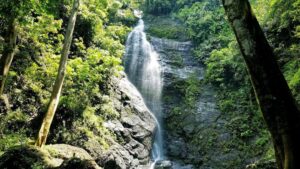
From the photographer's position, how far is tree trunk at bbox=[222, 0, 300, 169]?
3.33m

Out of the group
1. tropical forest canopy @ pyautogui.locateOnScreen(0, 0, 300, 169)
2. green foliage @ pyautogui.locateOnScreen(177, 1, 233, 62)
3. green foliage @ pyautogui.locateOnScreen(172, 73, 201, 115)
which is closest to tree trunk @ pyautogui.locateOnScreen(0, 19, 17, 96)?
tropical forest canopy @ pyautogui.locateOnScreen(0, 0, 300, 169)

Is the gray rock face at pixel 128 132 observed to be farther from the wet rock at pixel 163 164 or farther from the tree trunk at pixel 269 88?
the tree trunk at pixel 269 88

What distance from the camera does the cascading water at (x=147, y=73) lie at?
16625mm

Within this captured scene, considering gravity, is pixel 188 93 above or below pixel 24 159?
above

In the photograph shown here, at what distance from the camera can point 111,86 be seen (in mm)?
13625

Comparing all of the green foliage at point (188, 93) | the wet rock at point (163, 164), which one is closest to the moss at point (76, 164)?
the wet rock at point (163, 164)

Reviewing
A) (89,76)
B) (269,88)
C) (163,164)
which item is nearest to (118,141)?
(89,76)

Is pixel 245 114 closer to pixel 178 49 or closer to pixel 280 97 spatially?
pixel 178 49

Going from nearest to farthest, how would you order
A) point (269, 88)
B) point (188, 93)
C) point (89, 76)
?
1. point (269, 88)
2. point (89, 76)
3. point (188, 93)

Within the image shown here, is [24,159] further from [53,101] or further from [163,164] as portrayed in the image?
[163,164]

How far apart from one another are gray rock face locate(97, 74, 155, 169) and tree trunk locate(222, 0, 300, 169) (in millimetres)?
7607

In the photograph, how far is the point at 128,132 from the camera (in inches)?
506

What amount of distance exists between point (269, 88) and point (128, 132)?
391 inches

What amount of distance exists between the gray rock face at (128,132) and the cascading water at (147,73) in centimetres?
160
